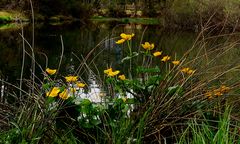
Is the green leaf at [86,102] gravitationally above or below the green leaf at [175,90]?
below

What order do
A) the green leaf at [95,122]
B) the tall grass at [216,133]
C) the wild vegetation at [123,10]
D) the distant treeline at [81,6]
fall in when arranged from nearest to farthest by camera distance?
the tall grass at [216,133] < the green leaf at [95,122] < the wild vegetation at [123,10] < the distant treeline at [81,6]

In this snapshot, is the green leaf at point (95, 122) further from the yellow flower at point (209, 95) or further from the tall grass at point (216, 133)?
the yellow flower at point (209, 95)

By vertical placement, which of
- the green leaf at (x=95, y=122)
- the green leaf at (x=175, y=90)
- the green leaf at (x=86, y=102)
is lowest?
the green leaf at (x=95, y=122)

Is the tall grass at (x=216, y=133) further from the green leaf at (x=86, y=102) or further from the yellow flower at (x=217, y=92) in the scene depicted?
the green leaf at (x=86, y=102)

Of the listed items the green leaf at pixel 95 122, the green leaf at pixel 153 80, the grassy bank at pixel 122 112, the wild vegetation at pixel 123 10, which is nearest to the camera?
the grassy bank at pixel 122 112

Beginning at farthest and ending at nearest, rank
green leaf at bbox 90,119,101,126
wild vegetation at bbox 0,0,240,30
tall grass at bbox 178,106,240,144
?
1. wild vegetation at bbox 0,0,240,30
2. green leaf at bbox 90,119,101,126
3. tall grass at bbox 178,106,240,144

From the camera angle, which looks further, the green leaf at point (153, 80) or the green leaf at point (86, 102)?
the green leaf at point (153, 80)

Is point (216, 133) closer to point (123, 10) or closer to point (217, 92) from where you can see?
point (217, 92)

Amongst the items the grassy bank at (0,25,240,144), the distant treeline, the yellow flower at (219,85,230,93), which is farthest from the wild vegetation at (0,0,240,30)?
the grassy bank at (0,25,240,144)

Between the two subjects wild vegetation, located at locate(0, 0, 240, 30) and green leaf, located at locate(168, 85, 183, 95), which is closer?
green leaf, located at locate(168, 85, 183, 95)

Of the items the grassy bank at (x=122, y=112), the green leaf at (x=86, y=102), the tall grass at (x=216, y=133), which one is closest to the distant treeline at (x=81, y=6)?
the grassy bank at (x=122, y=112)

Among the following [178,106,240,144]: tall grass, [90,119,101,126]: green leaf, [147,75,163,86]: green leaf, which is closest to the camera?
[178,106,240,144]: tall grass

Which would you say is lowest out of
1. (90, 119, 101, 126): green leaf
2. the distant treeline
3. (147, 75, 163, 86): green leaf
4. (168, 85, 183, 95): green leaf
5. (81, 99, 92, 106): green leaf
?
the distant treeline

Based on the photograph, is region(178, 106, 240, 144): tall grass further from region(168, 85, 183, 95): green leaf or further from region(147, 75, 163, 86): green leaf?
region(147, 75, 163, 86): green leaf
